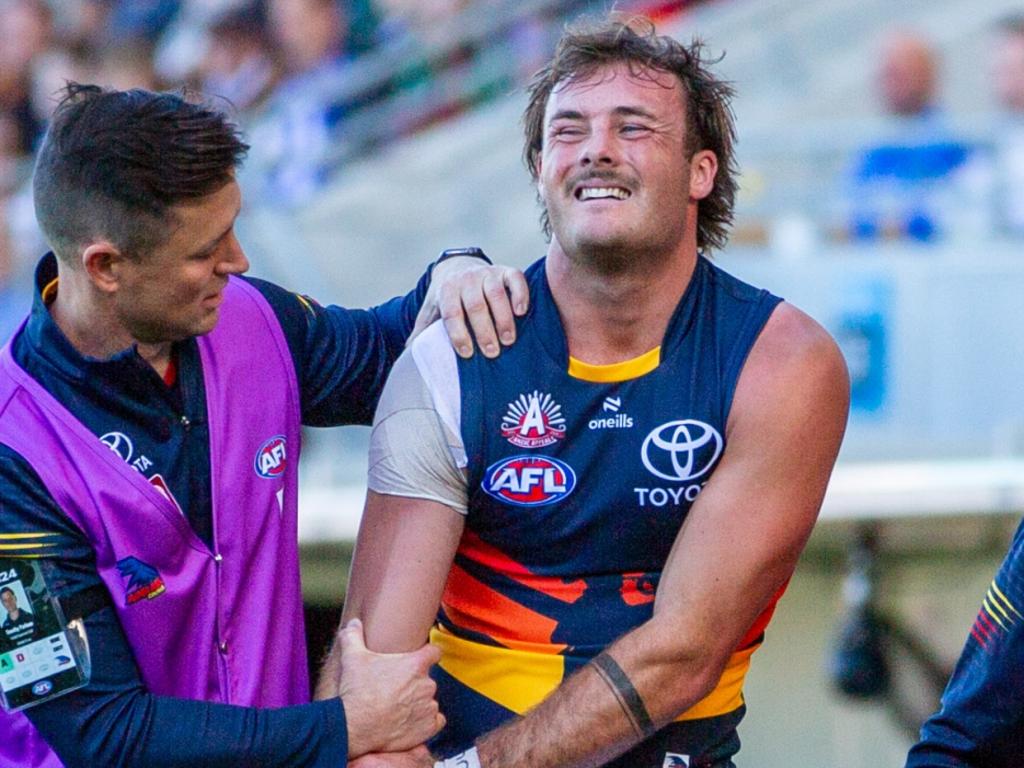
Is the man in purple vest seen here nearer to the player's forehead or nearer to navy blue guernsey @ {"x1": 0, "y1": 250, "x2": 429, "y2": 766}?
navy blue guernsey @ {"x1": 0, "y1": 250, "x2": 429, "y2": 766}

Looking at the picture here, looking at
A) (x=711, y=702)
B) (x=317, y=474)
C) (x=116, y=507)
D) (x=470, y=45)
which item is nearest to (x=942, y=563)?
(x=317, y=474)

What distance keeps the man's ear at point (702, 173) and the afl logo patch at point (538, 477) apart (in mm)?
487

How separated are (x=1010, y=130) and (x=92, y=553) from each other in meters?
4.83

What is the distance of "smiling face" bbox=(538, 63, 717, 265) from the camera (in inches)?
94.2

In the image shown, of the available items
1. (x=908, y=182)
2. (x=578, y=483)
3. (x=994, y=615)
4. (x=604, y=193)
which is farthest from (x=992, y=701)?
(x=908, y=182)

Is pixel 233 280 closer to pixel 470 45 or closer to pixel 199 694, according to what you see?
pixel 199 694

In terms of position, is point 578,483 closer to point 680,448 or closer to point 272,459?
point 680,448

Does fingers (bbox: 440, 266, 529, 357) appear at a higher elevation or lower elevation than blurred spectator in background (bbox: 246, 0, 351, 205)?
lower

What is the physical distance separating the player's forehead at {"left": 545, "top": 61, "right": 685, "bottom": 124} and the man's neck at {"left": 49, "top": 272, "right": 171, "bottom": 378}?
A: 0.74m

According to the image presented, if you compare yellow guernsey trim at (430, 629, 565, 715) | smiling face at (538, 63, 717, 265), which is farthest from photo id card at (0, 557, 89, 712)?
smiling face at (538, 63, 717, 265)

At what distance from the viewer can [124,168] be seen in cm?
223

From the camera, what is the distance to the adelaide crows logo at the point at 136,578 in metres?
2.27

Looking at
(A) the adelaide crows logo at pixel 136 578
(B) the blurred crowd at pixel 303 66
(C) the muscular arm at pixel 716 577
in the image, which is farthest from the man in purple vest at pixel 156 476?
(B) the blurred crowd at pixel 303 66

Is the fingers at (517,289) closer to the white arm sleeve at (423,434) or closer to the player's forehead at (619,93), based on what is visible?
the white arm sleeve at (423,434)
